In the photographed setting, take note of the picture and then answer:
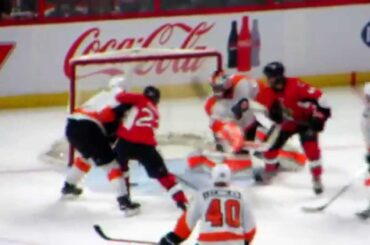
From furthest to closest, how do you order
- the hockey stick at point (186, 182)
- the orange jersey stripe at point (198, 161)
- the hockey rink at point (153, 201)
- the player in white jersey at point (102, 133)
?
the orange jersey stripe at point (198, 161)
the hockey stick at point (186, 182)
the player in white jersey at point (102, 133)
the hockey rink at point (153, 201)

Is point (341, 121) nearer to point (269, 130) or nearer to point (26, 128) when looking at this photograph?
point (269, 130)

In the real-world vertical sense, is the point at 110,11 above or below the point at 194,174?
above

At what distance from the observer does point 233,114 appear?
953cm

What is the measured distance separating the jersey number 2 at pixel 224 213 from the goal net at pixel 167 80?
9.53ft

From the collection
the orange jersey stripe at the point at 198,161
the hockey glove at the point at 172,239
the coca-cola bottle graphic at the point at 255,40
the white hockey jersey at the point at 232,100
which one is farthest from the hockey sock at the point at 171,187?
the coca-cola bottle graphic at the point at 255,40

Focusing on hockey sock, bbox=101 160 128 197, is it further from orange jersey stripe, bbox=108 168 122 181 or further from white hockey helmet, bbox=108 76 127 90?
white hockey helmet, bbox=108 76 127 90

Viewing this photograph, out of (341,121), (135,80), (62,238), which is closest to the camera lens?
(62,238)

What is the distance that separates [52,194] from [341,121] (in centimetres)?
290

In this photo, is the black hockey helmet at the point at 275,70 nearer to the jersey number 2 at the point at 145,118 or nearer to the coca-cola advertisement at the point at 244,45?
the jersey number 2 at the point at 145,118

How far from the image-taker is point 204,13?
11953 millimetres

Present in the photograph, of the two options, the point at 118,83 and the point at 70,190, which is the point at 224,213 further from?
the point at 70,190

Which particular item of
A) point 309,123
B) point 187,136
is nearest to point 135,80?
point 187,136

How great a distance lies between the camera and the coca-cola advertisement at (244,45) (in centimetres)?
1203

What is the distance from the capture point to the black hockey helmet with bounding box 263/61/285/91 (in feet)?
30.2
